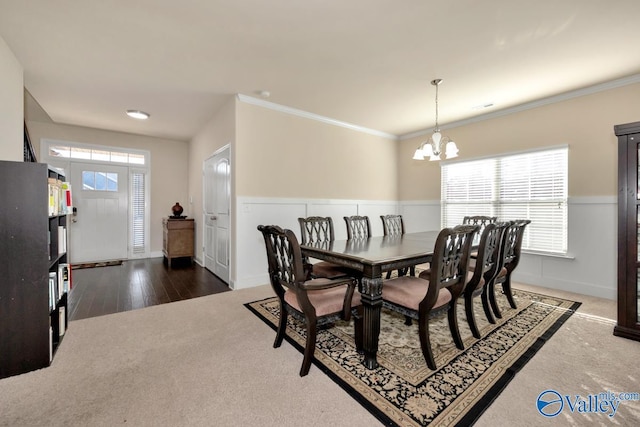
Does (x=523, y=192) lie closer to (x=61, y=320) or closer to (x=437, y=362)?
(x=437, y=362)

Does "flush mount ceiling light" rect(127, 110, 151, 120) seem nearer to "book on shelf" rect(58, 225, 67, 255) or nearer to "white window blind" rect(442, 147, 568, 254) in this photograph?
"book on shelf" rect(58, 225, 67, 255)

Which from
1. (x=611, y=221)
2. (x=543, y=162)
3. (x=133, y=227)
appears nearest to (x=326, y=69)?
(x=543, y=162)

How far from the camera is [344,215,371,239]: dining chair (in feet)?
11.0

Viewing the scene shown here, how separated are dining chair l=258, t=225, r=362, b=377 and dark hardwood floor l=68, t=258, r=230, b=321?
1.99 metres

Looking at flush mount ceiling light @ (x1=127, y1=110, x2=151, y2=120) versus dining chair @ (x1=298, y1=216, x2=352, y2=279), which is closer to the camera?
dining chair @ (x1=298, y1=216, x2=352, y2=279)

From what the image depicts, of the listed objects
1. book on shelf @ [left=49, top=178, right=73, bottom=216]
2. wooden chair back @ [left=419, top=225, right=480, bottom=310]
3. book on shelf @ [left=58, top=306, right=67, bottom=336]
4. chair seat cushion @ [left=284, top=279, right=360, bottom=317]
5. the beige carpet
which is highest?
book on shelf @ [left=49, top=178, right=73, bottom=216]

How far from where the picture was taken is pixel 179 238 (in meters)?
4.98

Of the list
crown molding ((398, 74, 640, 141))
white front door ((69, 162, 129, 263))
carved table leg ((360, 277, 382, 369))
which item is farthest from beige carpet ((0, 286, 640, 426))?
white front door ((69, 162, 129, 263))

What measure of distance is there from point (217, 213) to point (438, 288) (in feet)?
11.5

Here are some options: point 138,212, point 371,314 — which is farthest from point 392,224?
point 138,212

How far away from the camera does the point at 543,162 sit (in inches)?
144

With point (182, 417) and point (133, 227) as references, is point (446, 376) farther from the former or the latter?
point (133, 227)

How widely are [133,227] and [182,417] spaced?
205 inches

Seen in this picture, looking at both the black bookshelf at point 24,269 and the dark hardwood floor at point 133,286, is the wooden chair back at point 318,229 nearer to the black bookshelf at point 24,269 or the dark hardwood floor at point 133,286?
the dark hardwood floor at point 133,286
